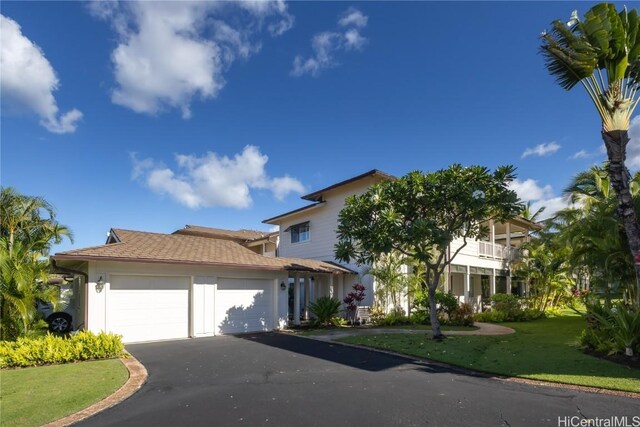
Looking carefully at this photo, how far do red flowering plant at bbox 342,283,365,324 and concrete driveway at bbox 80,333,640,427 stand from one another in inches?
316

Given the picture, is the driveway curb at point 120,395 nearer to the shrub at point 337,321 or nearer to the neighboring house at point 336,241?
the neighboring house at point 336,241

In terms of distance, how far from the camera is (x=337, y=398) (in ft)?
21.9

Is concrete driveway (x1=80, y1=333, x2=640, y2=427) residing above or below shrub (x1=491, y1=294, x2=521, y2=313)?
above

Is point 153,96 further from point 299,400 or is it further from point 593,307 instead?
point 593,307

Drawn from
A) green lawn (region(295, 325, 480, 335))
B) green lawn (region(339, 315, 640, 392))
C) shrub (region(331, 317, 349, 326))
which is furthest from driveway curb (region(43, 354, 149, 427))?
shrub (region(331, 317, 349, 326))

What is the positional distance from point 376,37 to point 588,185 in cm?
1070

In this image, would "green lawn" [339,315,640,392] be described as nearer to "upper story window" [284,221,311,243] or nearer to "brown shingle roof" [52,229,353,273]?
"brown shingle roof" [52,229,353,273]

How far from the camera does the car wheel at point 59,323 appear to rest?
684 inches

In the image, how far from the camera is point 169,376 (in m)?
8.59

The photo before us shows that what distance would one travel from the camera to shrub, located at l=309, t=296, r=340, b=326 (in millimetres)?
17844

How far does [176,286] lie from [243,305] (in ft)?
10.0

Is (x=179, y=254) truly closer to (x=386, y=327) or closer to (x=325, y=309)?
(x=325, y=309)

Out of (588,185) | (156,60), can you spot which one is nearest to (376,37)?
(156,60)

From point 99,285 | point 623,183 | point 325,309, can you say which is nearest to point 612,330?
point 623,183
